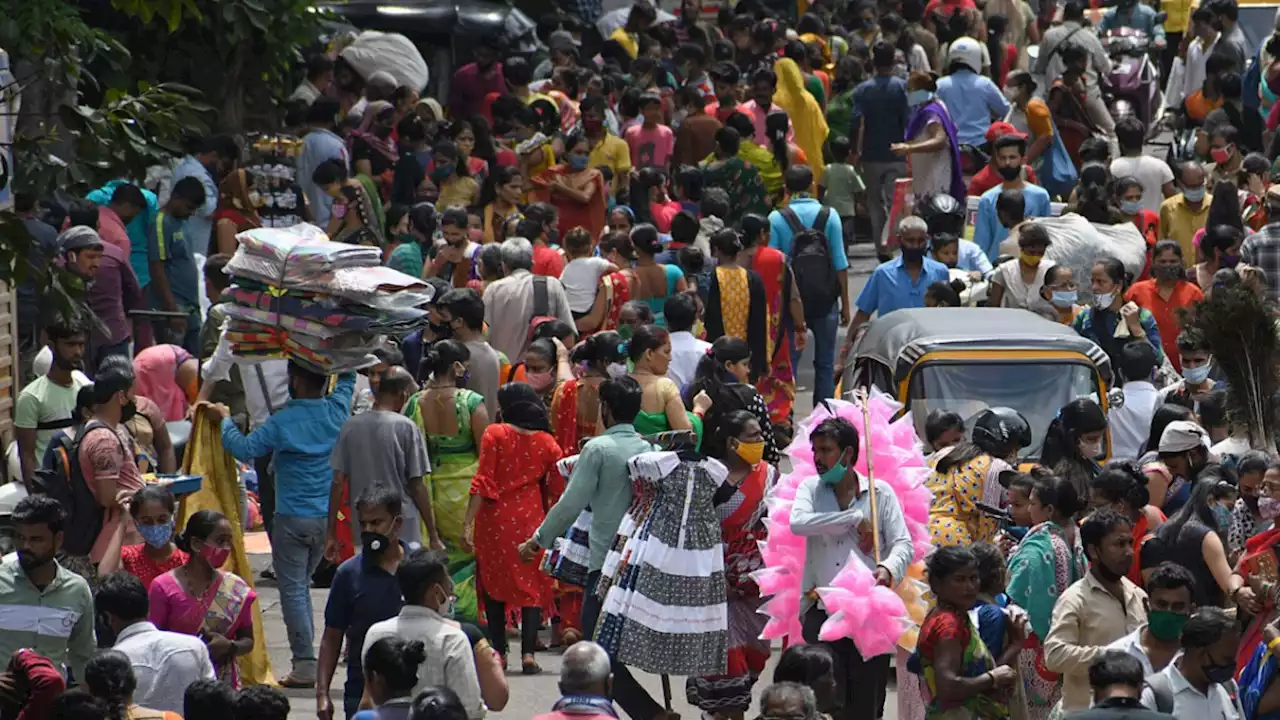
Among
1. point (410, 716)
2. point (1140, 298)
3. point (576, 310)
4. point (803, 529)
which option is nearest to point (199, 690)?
point (410, 716)

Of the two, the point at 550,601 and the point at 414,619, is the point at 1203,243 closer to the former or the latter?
the point at 550,601

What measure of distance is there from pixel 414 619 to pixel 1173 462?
4.66 meters

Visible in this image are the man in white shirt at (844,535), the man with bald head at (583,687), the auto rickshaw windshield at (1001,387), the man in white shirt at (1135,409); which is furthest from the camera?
the man in white shirt at (1135,409)

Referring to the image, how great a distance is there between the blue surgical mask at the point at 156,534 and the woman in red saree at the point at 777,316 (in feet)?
19.4

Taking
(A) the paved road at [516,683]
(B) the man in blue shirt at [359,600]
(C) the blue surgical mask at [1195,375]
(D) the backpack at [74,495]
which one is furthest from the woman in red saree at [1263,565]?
(D) the backpack at [74,495]

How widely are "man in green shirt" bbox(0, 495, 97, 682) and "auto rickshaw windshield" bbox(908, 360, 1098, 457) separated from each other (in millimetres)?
5033

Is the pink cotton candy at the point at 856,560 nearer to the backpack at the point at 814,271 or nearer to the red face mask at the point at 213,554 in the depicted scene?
the red face mask at the point at 213,554

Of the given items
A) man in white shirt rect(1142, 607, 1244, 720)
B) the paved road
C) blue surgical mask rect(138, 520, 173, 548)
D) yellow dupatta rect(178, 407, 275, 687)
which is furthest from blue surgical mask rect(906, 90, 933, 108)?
man in white shirt rect(1142, 607, 1244, 720)

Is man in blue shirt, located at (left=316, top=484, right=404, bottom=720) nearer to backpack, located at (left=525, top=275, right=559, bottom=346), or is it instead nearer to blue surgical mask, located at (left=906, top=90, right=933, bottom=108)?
backpack, located at (left=525, top=275, right=559, bottom=346)

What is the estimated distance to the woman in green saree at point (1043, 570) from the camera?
9703 millimetres

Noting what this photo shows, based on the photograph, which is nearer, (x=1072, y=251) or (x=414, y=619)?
(x=414, y=619)

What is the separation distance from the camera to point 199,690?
7703mm

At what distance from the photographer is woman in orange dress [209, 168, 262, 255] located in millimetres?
16906

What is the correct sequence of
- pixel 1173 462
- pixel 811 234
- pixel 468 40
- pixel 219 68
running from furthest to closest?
1. pixel 468 40
2. pixel 219 68
3. pixel 811 234
4. pixel 1173 462
